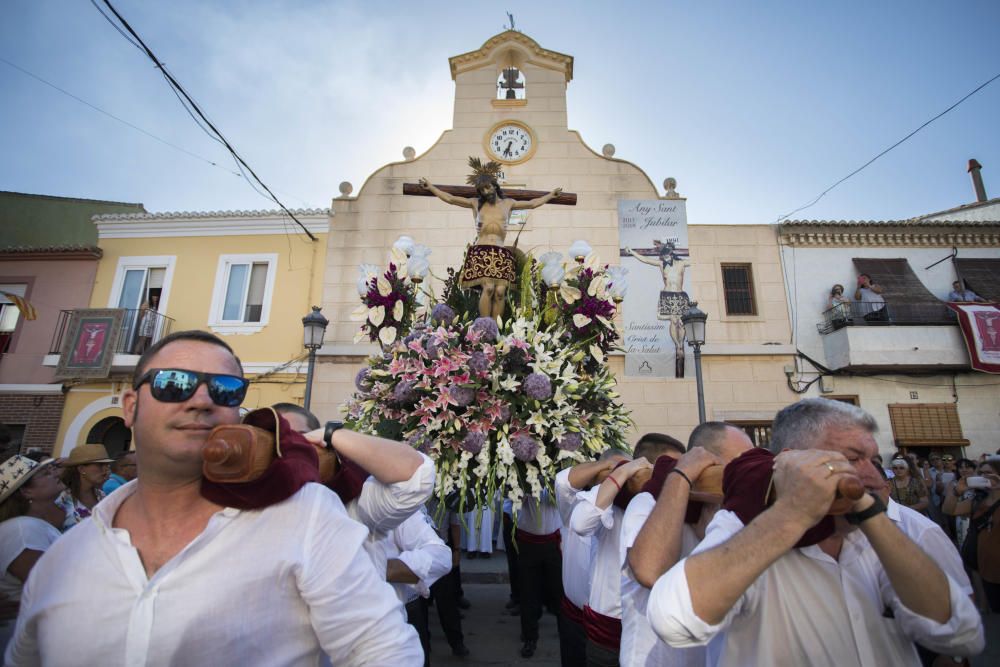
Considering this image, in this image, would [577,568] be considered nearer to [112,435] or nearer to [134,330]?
[134,330]

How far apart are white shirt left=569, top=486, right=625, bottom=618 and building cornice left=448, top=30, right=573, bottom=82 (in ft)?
46.3

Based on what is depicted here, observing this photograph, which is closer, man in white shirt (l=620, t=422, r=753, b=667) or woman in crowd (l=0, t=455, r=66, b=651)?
man in white shirt (l=620, t=422, r=753, b=667)

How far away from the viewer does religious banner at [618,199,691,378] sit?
12219mm

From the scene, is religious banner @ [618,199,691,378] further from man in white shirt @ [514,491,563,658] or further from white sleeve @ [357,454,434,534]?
white sleeve @ [357,454,434,534]

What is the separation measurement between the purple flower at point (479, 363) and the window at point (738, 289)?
1112 cm

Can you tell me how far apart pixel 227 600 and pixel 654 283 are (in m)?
12.3

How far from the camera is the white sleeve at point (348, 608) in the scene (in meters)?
1.34

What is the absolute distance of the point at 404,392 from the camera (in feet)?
10.5

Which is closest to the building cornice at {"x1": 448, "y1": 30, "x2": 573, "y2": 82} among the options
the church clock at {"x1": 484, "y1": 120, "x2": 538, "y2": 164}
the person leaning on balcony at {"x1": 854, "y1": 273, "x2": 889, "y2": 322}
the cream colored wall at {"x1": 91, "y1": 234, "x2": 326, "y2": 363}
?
the church clock at {"x1": 484, "y1": 120, "x2": 538, "y2": 164}

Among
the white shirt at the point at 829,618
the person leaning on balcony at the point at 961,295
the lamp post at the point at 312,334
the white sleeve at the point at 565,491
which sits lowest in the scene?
the white shirt at the point at 829,618

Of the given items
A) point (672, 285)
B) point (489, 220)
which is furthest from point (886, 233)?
point (489, 220)

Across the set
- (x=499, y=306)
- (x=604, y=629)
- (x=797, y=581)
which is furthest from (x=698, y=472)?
(x=499, y=306)

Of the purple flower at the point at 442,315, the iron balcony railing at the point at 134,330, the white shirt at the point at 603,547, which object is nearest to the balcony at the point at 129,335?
the iron balcony railing at the point at 134,330

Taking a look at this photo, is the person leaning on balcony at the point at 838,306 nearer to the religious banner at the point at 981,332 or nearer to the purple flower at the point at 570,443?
the religious banner at the point at 981,332
